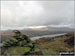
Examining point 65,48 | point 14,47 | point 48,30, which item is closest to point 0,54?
point 14,47

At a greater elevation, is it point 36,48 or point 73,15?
point 73,15

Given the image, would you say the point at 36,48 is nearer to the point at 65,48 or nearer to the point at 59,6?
the point at 65,48

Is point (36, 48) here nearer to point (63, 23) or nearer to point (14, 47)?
point (14, 47)

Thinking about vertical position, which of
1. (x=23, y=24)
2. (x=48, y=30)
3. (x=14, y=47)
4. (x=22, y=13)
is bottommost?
(x=14, y=47)

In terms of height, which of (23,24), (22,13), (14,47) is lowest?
(14,47)

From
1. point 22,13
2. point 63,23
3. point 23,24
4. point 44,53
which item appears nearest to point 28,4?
point 22,13

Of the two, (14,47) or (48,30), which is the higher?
(48,30)

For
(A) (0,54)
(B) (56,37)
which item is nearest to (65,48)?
(B) (56,37)
